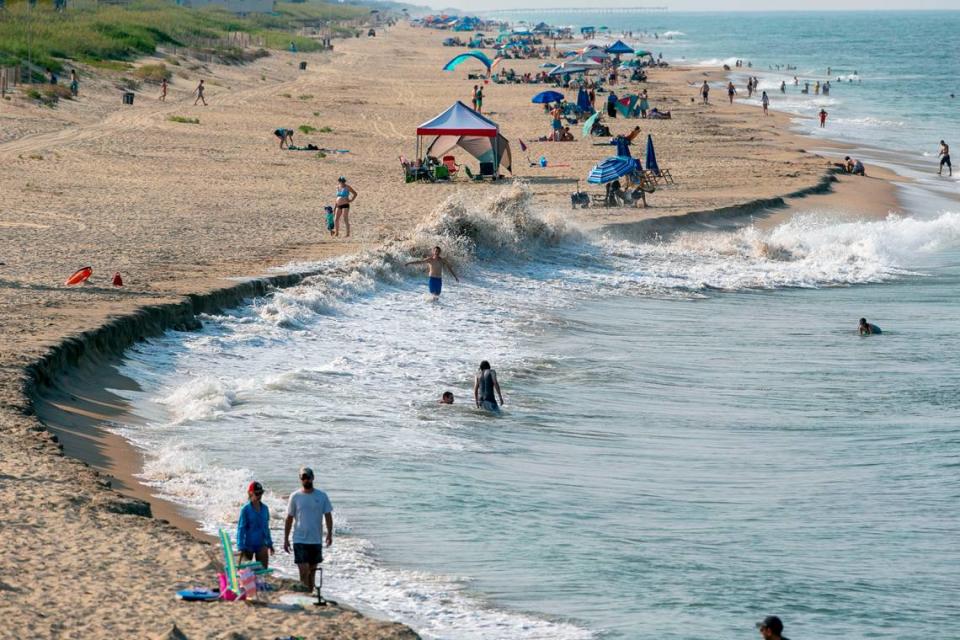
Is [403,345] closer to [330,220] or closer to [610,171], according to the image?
[330,220]

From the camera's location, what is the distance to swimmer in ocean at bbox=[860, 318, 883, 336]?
2056cm

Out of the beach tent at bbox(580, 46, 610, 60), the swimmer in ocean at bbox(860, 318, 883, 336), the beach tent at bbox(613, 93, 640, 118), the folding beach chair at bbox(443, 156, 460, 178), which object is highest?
the beach tent at bbox(580, 46, 610, 60)

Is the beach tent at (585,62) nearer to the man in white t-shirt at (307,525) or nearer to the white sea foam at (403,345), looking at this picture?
the white sea foam at (403,345)

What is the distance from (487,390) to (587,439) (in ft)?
4.35

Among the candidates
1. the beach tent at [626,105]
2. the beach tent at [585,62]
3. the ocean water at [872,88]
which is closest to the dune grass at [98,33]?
the beach tent at [585,62]

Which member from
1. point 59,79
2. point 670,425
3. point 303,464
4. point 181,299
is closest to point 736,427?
point 670,425

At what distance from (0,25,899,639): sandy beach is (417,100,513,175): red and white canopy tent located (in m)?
0.99

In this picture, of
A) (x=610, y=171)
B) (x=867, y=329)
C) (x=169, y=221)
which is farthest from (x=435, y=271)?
(x=610, y=171)

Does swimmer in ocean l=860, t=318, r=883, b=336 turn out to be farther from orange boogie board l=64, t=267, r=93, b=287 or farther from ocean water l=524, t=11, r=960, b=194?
ocean water l=524, t=11, r=960, b=194

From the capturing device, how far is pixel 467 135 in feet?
102

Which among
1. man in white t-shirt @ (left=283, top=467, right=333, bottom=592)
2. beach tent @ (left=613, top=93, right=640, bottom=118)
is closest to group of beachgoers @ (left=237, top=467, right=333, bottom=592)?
man in white t-shirt @ (left=283, top=467, right=333, bottom=592)

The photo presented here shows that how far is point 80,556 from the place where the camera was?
977 cm

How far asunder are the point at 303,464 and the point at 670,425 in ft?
15.2

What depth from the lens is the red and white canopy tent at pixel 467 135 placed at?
31000mm
